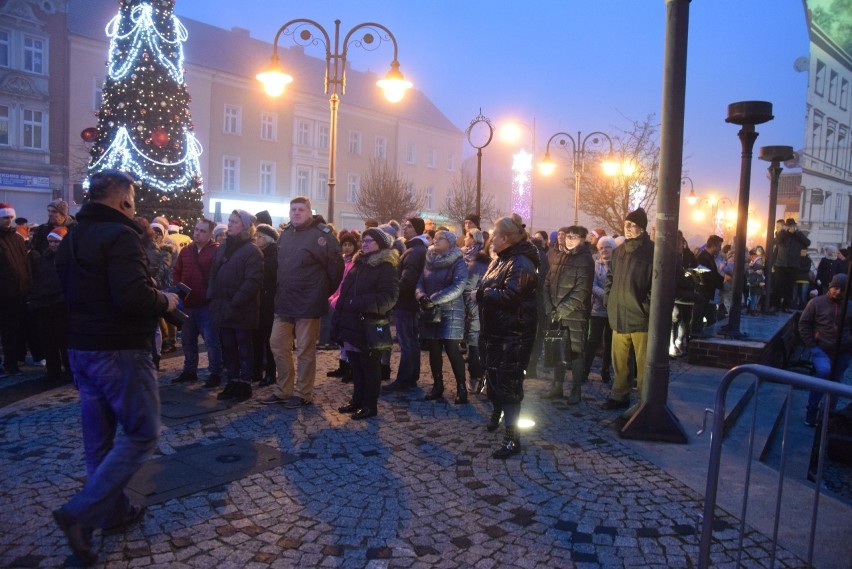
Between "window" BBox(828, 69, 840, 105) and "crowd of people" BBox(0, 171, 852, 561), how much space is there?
1834 millimetres

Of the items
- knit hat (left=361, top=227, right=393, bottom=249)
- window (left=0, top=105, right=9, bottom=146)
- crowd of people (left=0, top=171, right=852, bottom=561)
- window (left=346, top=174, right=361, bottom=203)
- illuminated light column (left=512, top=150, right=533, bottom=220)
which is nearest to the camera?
crowd of people (left=0, top=171, right=852, bottom=561)

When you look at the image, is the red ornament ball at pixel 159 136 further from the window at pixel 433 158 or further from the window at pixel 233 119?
the window at pixel 433 158

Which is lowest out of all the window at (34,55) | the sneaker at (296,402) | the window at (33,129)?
the sneaker at (296,402)

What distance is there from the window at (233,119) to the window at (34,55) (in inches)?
383

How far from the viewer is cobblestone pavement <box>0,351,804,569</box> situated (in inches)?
147

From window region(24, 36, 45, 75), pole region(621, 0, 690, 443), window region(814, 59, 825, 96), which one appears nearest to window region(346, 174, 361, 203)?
window region(24, 36, 45, 75)

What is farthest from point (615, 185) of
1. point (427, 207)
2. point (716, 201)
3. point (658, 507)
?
point (658, 507)

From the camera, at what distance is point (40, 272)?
8195mm

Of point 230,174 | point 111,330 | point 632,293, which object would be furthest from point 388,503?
point 230,174

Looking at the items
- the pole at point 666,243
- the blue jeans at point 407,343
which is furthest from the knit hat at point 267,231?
the pole at point 666,243

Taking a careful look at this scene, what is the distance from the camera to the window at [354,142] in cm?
4728

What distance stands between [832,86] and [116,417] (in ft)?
18.0

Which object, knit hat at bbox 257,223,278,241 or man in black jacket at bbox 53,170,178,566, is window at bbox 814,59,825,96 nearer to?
man in black jacket at bbox 53,170,178,566

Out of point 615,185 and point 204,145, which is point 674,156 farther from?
point 204,145
